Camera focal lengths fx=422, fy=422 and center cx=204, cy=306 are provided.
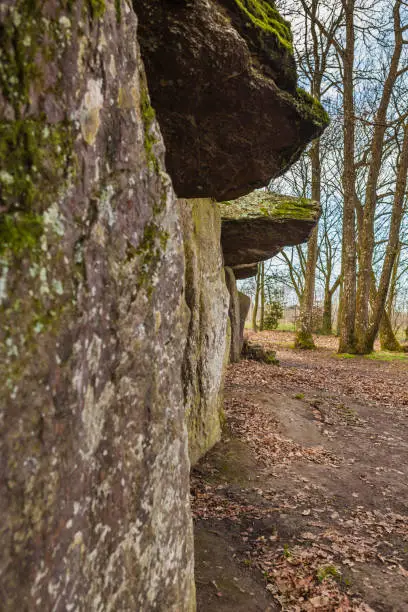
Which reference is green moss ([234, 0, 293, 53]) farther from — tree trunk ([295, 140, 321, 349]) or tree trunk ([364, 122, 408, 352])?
tree trunk ([295, 140, 321, 349])

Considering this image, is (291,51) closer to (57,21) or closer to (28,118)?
(57,21)

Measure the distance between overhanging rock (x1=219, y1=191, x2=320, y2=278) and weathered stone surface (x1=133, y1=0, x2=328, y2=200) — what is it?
3273 millimetres

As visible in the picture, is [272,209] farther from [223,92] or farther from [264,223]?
[223,92]

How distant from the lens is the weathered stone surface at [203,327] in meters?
5.61

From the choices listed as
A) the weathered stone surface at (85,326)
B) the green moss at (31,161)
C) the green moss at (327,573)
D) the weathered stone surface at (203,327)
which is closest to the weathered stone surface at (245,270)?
the weathered stone surface at (203,327)

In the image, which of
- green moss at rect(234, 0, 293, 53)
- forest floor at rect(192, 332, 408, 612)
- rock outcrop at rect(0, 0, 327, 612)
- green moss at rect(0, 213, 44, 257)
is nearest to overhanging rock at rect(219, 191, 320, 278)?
forest floor at rect(192, 332, 408, 612)

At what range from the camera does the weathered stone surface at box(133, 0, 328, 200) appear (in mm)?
3146

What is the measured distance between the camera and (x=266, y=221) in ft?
27.5

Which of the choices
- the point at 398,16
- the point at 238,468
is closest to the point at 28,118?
the point at 238,468

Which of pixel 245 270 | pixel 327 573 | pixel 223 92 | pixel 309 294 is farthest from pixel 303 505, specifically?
pixel 309 294

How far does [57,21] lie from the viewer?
1.75m

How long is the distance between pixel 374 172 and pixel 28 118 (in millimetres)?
14801

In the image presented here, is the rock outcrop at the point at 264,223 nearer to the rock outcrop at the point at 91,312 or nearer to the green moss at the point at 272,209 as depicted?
the green moss at the point at 272,209

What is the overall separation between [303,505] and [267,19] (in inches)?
189
